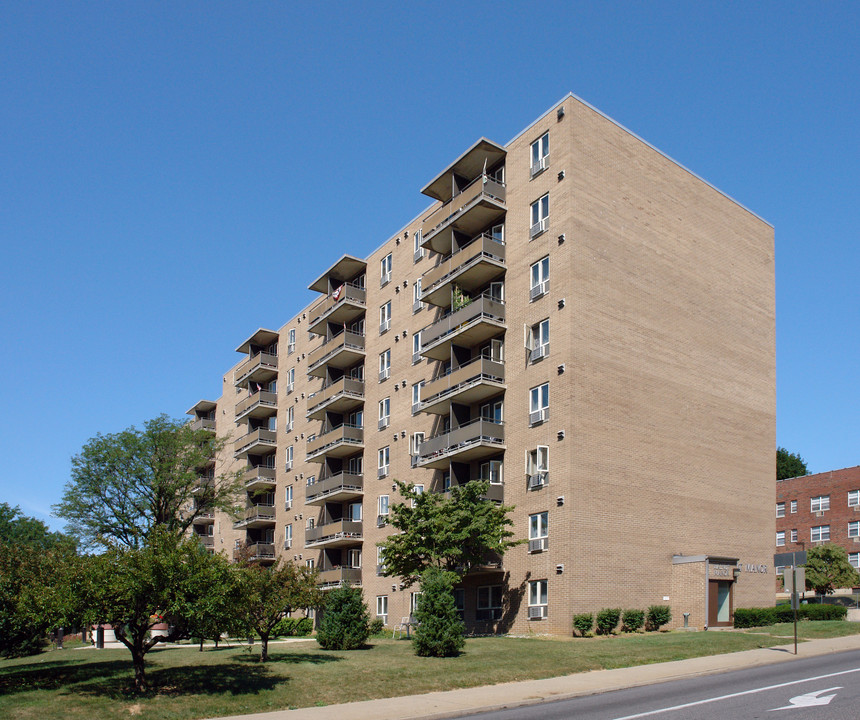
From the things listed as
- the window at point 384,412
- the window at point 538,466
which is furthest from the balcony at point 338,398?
the window at point 538,466

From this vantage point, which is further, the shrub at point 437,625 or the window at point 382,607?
the window at point 382,607

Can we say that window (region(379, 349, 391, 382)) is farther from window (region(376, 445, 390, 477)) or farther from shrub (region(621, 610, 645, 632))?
shrub (region(621, 610, 645, 632))

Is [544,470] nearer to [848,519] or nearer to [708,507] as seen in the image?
[708,507]

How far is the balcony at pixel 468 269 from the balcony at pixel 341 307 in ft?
35.7

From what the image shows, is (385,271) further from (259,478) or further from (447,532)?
(447,532)

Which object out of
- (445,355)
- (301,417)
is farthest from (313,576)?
(301,417)

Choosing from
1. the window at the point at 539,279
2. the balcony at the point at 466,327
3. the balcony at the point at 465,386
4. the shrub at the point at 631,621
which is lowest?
the shrub at the point at 631,621

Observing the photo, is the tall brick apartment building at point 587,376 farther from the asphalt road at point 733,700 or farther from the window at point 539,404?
the asphalt road at point 733,700

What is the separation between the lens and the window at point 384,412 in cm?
5262

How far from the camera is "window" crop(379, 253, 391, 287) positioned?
54.9 m

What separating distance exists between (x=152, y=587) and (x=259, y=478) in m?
49.2

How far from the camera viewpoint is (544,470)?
3753 cm

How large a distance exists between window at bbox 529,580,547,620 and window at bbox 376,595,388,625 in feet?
47.7

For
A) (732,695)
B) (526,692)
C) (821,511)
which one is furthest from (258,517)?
(732,695)
